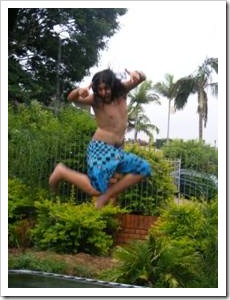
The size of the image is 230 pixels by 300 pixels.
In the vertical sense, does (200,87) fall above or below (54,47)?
below

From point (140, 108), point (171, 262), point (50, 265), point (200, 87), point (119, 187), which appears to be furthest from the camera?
point (200, 87)

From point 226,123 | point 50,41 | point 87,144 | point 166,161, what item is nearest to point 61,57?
point 50,41

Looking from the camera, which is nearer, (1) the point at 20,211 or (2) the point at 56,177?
(2) the point at 56,177

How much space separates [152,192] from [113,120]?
44.8 inches

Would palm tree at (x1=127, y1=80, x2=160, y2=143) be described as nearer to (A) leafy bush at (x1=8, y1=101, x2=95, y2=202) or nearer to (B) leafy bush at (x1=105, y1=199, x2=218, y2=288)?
(A) leafy bush at (x1=8, y1=101, x2=95, y2=202)

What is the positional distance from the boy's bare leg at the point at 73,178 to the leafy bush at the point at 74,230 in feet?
0.86

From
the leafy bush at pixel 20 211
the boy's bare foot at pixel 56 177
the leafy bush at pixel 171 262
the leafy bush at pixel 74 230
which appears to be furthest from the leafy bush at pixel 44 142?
the leafy bush at pixel 171 262

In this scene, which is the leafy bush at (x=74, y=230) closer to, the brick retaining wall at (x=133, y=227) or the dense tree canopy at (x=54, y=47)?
the brick retaining wall at (x=133, y=227)

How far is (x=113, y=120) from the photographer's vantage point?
5.41 meters

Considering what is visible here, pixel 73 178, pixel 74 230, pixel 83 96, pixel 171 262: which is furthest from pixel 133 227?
pixel 83 96

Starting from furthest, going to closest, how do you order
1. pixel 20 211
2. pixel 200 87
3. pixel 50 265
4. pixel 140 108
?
1. pixel 200 87
2. pixel 20 211
3. pixel 140 108
4. pixel 50 265

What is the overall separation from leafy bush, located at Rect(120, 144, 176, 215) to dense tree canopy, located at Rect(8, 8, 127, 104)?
1084 millimetres

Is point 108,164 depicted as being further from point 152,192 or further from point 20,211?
point 20,211

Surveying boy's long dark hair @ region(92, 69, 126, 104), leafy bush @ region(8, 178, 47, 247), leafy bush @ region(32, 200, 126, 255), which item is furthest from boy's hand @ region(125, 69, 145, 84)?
leafy bush @ region(8, 178, 47, 247)
